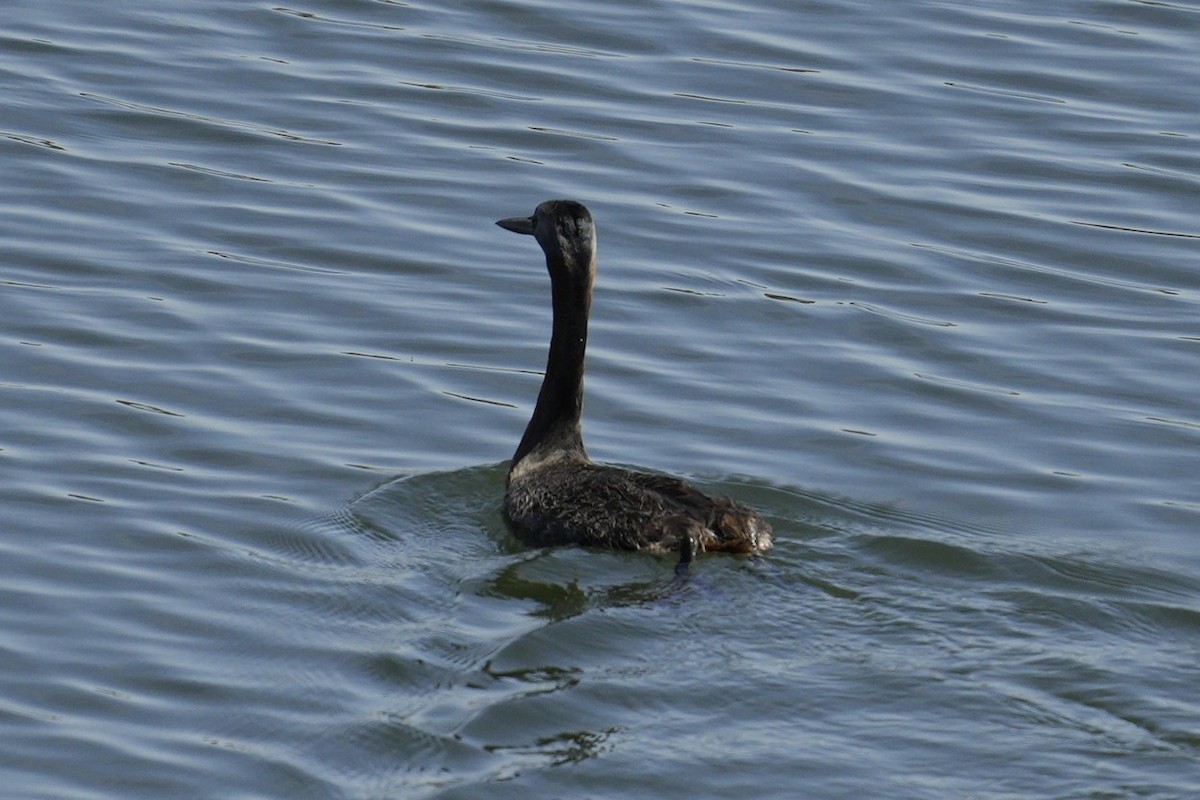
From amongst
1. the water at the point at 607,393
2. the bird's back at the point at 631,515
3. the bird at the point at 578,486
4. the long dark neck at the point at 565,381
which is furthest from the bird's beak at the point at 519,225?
the bird's back at the point at 631,515

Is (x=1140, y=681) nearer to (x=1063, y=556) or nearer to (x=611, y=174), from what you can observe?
(x=1063, y=556)

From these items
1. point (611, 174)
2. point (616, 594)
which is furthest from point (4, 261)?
point (616, 594)

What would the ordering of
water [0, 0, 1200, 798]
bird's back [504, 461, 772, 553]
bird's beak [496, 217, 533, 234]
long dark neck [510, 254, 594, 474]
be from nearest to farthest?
1. water [0, 0, 1200, 798]
2. bird's back [504, 461, 772, 553]
3. long dark neck [510, 254, 594, 474]
4. bird's beak [496, 217, 533, 234]

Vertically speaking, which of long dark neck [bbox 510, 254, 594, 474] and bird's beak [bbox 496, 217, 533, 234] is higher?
bird's beak [bbox 496, 217, 533, 234]

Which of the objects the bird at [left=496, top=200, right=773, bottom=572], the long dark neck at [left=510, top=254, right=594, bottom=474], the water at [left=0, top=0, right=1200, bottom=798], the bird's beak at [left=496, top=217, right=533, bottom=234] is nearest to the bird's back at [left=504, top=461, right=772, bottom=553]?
the bird at [left=496, top=200, right=773, bottom=572]

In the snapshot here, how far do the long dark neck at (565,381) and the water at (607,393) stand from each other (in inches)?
16.0

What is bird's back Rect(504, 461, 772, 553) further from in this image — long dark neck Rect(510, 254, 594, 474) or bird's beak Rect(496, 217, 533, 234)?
bird's beak Rect(496, 217, 533, 234)

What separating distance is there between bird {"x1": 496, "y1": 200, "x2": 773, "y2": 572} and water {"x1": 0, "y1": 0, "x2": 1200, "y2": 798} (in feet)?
0.53

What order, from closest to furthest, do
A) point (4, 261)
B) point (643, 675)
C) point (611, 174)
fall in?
point (643, 675) < point (4, 261) < point (611, 174)

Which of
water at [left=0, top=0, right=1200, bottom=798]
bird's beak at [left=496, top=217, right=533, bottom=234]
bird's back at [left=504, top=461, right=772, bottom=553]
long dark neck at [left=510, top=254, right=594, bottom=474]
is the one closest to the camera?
water at [left=0, top=0, right=1200, bottom=798]

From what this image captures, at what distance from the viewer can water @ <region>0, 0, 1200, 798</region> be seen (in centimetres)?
827

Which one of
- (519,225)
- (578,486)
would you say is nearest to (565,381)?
(519,225)

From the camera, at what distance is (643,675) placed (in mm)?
8602

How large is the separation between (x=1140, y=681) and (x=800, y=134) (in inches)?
350
